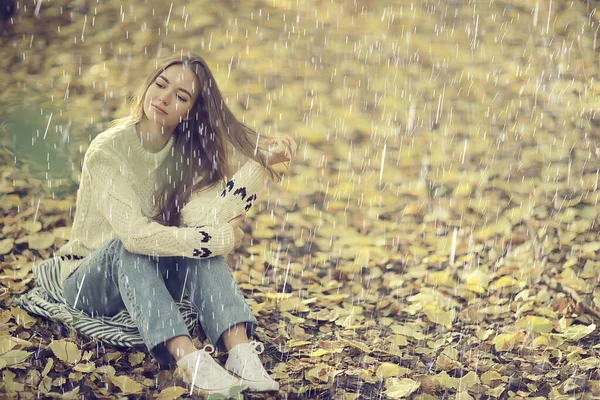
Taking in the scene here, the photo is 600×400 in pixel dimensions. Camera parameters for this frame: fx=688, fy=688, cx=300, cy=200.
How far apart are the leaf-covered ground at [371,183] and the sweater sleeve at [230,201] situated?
50 cm

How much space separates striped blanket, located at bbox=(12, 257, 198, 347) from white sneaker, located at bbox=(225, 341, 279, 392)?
27 centimetres

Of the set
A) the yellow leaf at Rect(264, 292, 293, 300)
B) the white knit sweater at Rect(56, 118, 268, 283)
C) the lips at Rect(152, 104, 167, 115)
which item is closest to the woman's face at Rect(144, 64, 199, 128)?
the lips at Rect(152, 104, 167, 115)

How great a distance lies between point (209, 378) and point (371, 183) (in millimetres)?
2400

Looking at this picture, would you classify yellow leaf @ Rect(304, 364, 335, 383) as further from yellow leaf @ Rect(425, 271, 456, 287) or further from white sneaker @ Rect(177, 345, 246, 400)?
yellow leaf @ Rect(425, 271, 456, 287)

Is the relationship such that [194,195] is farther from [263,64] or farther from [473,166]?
[263,64]

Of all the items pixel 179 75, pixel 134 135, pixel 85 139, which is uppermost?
pixel 179 75

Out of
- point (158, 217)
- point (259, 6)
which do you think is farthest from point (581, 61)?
point (158, 217)

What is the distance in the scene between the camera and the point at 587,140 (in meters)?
4.19

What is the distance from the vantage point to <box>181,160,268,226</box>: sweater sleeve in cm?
223

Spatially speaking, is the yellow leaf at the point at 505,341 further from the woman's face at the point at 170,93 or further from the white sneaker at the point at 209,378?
the woman's face at the point at 170,93

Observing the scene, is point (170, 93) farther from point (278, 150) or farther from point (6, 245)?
point (6, 245)

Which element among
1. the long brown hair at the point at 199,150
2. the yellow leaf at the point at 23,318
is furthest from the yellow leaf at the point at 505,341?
the yellow leaf at the point at 23,318

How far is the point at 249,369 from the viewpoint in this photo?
207 cm

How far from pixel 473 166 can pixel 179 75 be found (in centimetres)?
251
